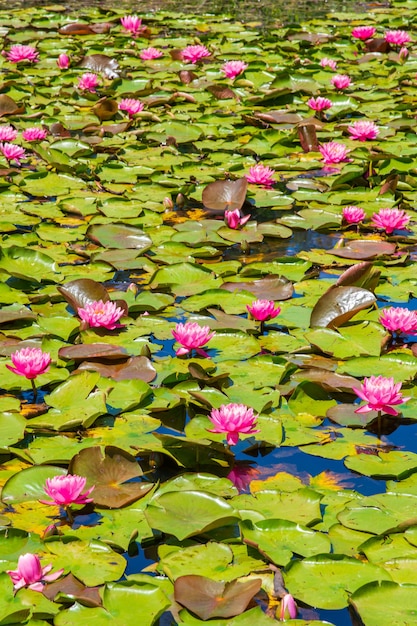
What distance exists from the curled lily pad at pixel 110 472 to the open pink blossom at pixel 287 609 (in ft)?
1.91

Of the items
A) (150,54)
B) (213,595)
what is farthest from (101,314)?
(150,54)

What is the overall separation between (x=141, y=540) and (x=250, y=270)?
5.77 ft

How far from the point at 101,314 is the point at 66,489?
3.58 ft

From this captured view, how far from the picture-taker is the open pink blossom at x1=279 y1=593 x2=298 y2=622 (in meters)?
1.95

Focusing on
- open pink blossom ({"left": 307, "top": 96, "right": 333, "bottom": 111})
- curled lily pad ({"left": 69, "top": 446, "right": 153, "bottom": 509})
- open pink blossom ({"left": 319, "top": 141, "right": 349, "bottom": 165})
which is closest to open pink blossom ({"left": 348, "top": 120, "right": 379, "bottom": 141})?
open pink blossom ({"left": 319, "top": 141, "right": 349, "bottom": 165})

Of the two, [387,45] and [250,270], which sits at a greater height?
[250,270]

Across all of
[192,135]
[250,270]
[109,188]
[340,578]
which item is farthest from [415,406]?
[192,135]

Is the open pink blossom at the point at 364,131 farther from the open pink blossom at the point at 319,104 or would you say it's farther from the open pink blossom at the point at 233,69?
the open pink blossom at the point at 233,69

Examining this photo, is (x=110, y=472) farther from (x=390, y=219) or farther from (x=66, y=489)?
(x=390, y=219)

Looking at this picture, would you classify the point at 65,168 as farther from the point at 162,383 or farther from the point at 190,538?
the point at 190,538

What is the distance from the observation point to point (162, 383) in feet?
9.80

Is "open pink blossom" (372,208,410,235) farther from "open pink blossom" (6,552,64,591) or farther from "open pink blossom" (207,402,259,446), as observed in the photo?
"open pink blossom" (6,552,64,591)

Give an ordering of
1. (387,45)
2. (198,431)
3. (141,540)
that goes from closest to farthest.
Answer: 1. (141,540)
2. (198,431)
3. (387,45)

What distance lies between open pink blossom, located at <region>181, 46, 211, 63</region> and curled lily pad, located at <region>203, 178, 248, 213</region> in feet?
11.4
